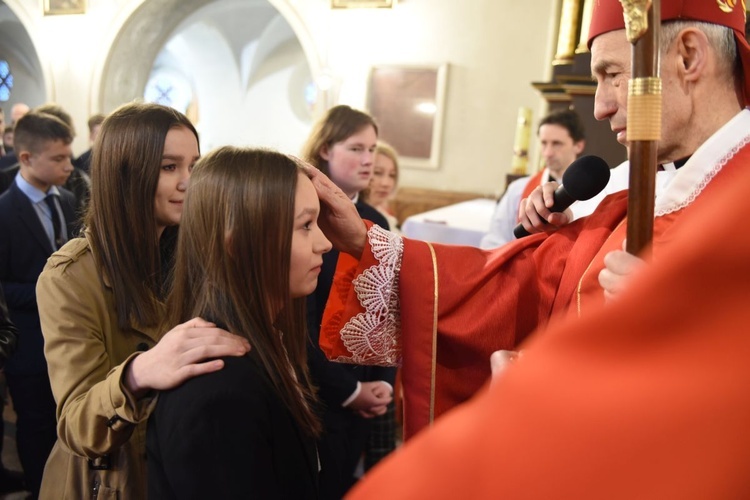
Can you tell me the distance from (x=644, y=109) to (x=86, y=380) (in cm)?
134

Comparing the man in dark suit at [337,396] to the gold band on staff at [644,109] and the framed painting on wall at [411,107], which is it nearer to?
the gold band on staff at [644,109]

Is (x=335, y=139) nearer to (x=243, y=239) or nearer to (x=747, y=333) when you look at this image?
(x=243, y=239)

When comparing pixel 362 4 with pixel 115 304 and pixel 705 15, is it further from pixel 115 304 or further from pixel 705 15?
pixel 705 15

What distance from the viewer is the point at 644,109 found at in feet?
2.89

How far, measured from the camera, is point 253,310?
133 centimetres

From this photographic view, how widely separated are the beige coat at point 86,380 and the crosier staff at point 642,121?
1080mm

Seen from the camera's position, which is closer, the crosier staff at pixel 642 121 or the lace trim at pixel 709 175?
the crosier staff at pixel 642 121

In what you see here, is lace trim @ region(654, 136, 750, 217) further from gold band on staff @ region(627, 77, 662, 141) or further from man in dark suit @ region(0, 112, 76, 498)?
man in dark suit @ region(0, 112, 76, 498)

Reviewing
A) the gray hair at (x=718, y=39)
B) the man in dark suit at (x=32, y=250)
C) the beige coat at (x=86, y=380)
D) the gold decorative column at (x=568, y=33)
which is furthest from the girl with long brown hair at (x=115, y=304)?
the gold decorative column at (x=568, y=33)

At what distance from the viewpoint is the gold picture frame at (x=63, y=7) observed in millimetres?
11633

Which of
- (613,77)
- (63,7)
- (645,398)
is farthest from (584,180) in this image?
(63,7)

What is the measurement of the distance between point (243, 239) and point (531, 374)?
0.96 m

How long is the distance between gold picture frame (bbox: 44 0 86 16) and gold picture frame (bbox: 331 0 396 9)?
4622mm

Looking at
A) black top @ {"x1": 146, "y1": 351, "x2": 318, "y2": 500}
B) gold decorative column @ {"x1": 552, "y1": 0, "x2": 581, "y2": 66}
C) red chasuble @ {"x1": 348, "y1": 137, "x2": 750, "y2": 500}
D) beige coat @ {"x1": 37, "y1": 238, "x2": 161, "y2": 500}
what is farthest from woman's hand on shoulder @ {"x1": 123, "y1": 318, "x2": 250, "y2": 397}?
gold decorative column @ {"x1": 552, "y1": 0, "x2": 581, "y2": 66}
